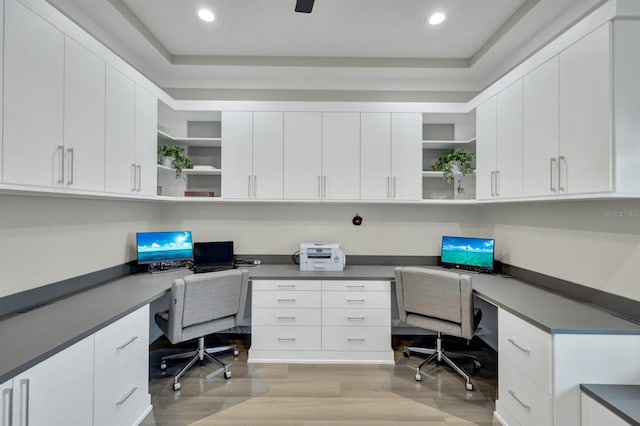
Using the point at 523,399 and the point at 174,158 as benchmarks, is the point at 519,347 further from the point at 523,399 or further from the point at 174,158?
the point at 174,158

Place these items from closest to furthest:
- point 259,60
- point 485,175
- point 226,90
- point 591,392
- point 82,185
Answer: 1. point 591,392
2. point 82,185
3. point 485,175
4. point 259,60
5. point 226,90

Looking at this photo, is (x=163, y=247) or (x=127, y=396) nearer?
(x=127, y=396)

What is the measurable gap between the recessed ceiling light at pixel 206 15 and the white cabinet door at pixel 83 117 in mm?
778

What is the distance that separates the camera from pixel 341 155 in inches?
113

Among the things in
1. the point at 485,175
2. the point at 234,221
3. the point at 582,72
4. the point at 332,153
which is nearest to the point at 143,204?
the point at 234,221

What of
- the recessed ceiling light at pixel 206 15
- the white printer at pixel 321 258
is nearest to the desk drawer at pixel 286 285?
the white printer at pixel 321 258

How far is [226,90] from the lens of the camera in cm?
308

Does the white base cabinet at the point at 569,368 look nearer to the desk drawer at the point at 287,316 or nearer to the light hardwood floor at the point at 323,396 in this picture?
the light hardwood floor at the point at 323,396

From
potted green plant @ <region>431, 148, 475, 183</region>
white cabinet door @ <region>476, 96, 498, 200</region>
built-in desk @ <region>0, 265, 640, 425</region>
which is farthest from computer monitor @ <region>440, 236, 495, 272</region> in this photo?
built-in desk @ <region>0, 265, 640, 425</region>

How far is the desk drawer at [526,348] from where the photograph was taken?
150 cm

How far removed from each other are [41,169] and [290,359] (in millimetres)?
2234

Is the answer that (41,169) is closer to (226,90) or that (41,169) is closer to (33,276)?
(33,276)

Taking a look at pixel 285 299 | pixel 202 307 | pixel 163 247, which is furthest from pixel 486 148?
pixel 163 247

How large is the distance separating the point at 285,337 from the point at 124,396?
4.11ft
